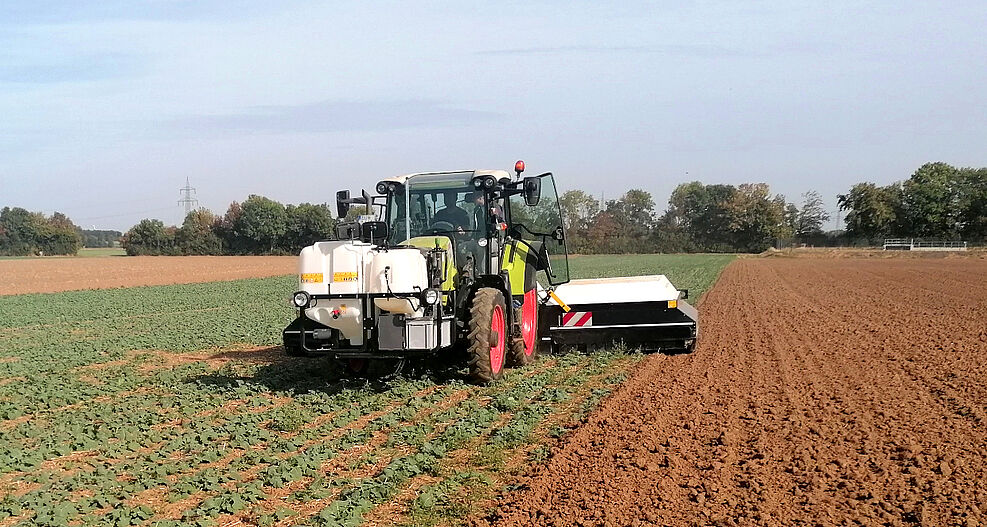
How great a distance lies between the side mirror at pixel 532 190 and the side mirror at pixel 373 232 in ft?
5.46

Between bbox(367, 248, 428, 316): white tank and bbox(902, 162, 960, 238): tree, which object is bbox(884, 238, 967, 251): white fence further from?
bbox(367, 248, 428, 316): white tank

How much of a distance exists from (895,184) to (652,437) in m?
94.6

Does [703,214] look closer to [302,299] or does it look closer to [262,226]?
[262,226]

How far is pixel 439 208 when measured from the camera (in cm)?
923

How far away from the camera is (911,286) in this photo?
25031 millimetres

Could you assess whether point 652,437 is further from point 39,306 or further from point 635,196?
point 635,196

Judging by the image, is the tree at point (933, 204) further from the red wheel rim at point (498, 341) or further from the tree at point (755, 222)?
the red wheel rim at point (498, 341)

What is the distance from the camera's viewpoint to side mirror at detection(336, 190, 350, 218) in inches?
347

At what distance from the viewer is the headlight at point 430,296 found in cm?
758

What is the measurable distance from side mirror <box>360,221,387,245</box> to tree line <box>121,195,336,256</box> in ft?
210

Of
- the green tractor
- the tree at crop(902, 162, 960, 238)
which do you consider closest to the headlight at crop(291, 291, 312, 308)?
the green tractor

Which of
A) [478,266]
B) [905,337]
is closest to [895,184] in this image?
[905,337]

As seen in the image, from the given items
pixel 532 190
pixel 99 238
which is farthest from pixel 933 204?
pixel 99 238

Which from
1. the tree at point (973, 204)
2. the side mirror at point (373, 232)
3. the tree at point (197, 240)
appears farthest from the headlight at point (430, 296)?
the tree at point (197, 240)
